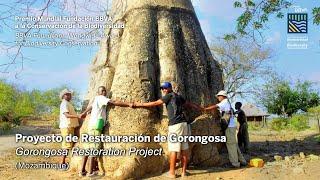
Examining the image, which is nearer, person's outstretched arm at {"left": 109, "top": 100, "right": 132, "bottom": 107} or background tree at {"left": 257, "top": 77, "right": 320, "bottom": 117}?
person's outstretched arm at {"left": 109, "top": 100, "right": 132, "bottom": 107}

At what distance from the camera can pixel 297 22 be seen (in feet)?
32.4

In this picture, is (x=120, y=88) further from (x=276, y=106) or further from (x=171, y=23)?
(x=276, y=106)

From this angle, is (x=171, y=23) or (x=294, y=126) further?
(x=294, y=126)

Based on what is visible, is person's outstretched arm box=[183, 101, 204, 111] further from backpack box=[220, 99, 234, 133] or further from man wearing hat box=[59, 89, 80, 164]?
man wearing hat box=[59, 89, 80, 164]

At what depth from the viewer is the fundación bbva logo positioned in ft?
32.3

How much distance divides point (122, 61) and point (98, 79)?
80cm

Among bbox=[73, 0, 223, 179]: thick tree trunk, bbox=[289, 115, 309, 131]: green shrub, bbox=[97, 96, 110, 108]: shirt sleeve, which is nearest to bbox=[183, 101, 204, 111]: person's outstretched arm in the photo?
bbox=[73, 0, 223, 179]: thick tree trunk

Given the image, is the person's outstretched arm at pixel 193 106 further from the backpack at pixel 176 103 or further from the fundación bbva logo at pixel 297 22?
the fundación bbva logo at pixel 297 22

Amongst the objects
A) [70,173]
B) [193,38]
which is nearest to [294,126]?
[193,38]

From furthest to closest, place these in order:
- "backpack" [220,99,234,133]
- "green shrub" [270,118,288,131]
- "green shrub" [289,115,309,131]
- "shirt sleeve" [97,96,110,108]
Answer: "green shrub" [270,118,288,131] < "green shrub" [289,115,309,131] < "backpack" [220,99,234,133] < "shirt sleeve" [97,96,110,108]

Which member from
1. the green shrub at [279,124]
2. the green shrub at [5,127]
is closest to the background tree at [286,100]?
the green shrub at [279,124]

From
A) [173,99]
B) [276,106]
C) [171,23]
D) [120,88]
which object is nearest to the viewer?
[173,99]

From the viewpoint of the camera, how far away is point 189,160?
7277 millimetres

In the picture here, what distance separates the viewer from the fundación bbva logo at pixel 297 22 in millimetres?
9844
